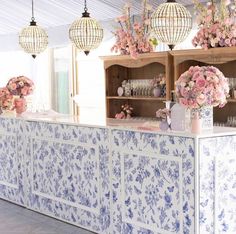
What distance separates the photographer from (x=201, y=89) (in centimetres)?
368

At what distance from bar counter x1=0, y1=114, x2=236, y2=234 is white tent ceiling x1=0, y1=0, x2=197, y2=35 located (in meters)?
2.73

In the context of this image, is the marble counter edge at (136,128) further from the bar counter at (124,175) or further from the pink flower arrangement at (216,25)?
the pink flower arrangement at (216,25)

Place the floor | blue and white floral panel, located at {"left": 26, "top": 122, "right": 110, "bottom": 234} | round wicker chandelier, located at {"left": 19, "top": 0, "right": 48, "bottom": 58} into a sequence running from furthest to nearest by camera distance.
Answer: round wicker chandelier, located at {"left": 19, "top": 0, "right": 48, "bottom": 58} → the floor → blue and white floral panel, located at {"left": 26, "top": 122, "right": 110, "bottom": 234}

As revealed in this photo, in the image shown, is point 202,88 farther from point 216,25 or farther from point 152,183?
point 216,25

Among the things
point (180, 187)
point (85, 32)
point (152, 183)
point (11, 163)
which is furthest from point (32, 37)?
point (180, 187)

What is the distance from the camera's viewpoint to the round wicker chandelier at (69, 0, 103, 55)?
568cm

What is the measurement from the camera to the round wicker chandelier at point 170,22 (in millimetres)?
4848

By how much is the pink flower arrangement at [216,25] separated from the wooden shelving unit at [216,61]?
9cm

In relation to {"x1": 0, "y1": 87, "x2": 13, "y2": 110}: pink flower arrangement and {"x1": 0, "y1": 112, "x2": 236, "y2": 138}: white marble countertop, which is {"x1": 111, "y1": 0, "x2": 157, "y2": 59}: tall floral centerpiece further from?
{"x1": 0, "y1": 87, "x2": 13, "y2": 110}: pink flower arrangement

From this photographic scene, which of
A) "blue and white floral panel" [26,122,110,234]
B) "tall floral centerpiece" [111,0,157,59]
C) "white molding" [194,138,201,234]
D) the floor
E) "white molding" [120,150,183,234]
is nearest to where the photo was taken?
"white molding" [194,138,201,234]

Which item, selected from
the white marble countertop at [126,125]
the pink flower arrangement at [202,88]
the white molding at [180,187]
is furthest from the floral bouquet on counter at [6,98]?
the pink flower arrangement at [202,88]

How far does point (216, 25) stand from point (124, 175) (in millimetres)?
2441

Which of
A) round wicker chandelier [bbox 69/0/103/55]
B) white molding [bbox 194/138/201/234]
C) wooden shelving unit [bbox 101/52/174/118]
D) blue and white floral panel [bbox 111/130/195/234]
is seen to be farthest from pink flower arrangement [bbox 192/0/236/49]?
white molding [bbox 194/138/201/234]

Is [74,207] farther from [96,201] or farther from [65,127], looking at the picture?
[65,127]
